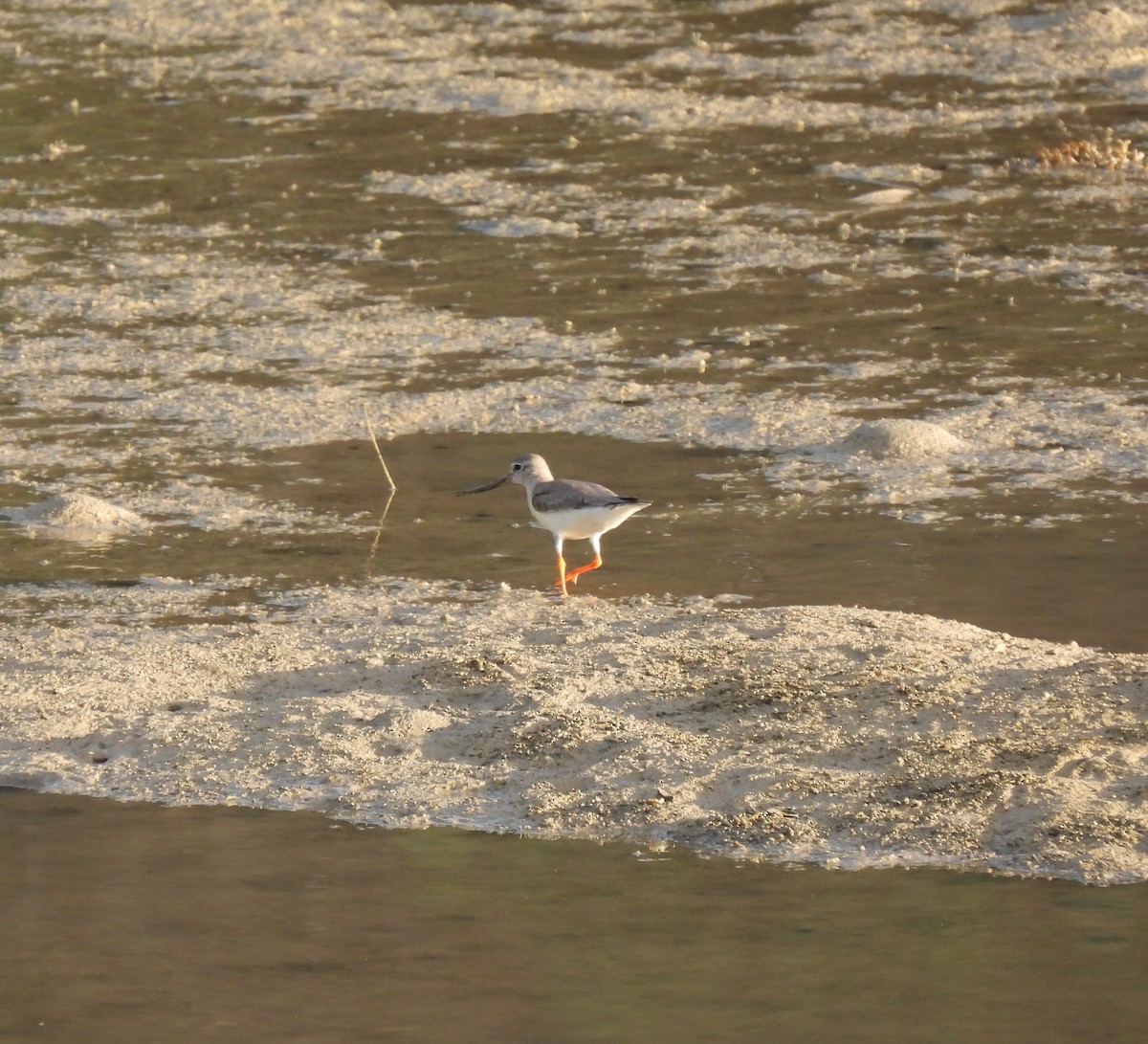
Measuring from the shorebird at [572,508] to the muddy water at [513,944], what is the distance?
2.03 metres

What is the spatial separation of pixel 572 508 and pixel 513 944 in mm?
2686

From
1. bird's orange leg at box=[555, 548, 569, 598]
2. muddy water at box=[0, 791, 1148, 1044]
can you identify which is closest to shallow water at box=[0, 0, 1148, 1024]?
muddy water at box=[0, 791, 1148, 1044]

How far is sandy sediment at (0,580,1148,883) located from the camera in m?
5.49

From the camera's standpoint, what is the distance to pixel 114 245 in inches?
486

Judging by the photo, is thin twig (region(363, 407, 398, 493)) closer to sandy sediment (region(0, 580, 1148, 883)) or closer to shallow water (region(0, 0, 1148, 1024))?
shallow water (region(0, 0, 1148, 1024))

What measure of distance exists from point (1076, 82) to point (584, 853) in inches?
476

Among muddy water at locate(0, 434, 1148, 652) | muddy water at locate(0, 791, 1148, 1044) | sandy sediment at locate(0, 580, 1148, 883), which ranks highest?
muddy water at locate(0, 791, 1148, 1044)

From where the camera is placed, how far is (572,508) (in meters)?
7.41

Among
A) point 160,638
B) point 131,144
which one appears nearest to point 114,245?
point 131,144

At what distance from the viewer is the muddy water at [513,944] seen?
455cm

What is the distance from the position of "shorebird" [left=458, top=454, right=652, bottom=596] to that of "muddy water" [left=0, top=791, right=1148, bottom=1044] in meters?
2.03

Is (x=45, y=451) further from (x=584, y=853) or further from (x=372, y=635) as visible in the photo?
(x=584, y=853)

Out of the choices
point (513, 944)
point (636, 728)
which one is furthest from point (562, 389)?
point (513, 944)

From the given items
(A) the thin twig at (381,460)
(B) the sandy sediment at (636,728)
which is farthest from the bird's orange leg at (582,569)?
(A) the thin twig at (381,460)
